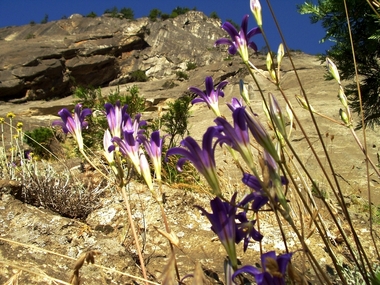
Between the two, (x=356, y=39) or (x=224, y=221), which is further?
(x=356, y=39)

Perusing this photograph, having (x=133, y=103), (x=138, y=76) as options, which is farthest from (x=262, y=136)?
(x=138, y=76)

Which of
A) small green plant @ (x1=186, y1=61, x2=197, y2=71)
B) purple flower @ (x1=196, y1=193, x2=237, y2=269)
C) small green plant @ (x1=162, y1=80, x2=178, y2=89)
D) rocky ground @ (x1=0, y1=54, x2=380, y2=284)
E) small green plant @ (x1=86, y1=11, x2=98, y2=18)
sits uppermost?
small green plant @ (x1=86, y1=11, x2=98, y2=18)

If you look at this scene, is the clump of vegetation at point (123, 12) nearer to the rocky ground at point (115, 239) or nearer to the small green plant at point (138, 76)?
the small green plant at point (138, 76)

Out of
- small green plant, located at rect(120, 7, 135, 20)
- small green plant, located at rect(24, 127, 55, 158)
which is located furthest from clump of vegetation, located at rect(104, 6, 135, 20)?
small green plant, located at rect(24, 127, 55, 158)

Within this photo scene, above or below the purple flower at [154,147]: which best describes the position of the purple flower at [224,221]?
below

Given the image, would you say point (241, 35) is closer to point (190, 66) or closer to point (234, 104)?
point (234, 104)

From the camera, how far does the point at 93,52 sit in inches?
1064

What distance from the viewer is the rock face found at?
23.1m

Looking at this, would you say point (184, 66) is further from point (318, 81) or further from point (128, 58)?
point (318, 81)

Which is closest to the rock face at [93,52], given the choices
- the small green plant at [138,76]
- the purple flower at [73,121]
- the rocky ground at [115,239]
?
the small green plant at [138,76]

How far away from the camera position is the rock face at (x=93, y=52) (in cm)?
2314

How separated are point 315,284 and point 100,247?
1145 mm

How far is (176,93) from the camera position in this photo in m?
19.4

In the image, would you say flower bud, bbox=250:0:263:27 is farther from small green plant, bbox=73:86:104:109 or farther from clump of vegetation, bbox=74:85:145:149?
small green plant, bbox=73:86:104:109
